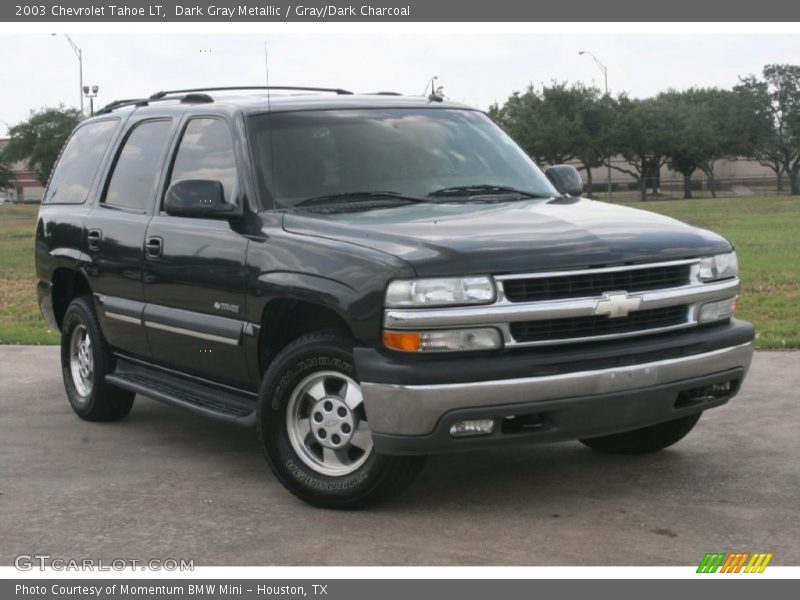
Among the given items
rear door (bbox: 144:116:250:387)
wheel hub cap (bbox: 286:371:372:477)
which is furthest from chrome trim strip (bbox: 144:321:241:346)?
wheel hub cap (bbox: 286:371:372:477)

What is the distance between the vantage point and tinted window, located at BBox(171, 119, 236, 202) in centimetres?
680

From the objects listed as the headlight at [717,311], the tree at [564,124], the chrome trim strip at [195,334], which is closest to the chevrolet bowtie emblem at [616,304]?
the headlight at [717,311]

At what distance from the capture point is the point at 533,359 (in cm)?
539

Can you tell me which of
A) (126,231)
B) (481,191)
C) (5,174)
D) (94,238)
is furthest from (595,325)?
(5,174)

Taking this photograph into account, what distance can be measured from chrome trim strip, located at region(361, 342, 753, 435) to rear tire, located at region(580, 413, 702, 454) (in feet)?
3.87

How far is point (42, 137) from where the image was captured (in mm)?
→ 78688

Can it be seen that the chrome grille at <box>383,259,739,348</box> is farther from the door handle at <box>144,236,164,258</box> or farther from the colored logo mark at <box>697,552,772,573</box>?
the door handle at <box>144,236,164,258</box>

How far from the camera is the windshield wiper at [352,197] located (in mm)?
6465

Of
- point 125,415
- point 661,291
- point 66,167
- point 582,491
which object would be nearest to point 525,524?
point 582,491

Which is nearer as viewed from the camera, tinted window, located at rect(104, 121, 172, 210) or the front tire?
the front tire

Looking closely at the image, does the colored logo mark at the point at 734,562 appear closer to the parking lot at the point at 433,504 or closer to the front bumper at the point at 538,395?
the parking lot at the point at 433,504

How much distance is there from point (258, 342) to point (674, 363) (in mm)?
1988

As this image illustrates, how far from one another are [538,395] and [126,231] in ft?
10.3

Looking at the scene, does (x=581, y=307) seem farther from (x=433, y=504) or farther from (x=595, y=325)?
(x=433, y=504)
